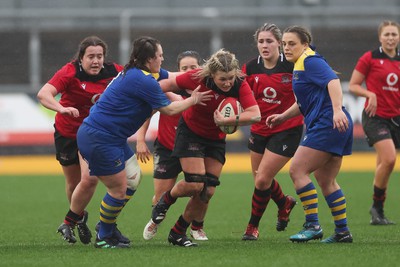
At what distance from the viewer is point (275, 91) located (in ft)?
29.7

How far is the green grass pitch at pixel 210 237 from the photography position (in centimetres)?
707

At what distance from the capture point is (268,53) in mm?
8992

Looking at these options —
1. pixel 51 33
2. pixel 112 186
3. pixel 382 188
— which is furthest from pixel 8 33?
pixel 112 186

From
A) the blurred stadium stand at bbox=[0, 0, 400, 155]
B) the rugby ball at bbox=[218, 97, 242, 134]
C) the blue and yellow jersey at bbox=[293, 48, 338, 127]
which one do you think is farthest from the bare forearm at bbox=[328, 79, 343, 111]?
the blurred stadium stand at bbox=[0, 0, 400, 155]

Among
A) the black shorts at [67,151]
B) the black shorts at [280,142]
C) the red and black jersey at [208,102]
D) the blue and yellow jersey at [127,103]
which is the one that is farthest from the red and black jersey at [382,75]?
the blue and yellow jersey at [127,103]

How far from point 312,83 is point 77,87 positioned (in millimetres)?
2317

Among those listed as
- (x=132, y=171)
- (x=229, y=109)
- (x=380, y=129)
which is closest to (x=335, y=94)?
(x=229, y=109)

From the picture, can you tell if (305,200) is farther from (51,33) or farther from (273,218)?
(51,33)

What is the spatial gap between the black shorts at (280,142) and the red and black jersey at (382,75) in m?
2.22

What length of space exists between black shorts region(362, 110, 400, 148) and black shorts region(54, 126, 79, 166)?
3.58 m

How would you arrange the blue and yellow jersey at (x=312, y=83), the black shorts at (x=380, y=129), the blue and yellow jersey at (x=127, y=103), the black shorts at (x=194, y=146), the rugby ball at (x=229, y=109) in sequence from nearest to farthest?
the blue and yellow jersey at (x=127, y=103) < the rugby ball at (x=229, y=109) < the blue and yellow jersey at (x=312, y=83) < the black shorts at (x=194, y=146) < the black shorts at (x=380, y=129)

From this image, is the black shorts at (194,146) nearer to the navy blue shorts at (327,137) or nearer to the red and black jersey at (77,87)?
the navy blue shorts at (327,137)

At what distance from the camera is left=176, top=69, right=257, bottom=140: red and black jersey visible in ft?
26.4

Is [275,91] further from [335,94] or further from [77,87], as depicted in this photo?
[77,87]
